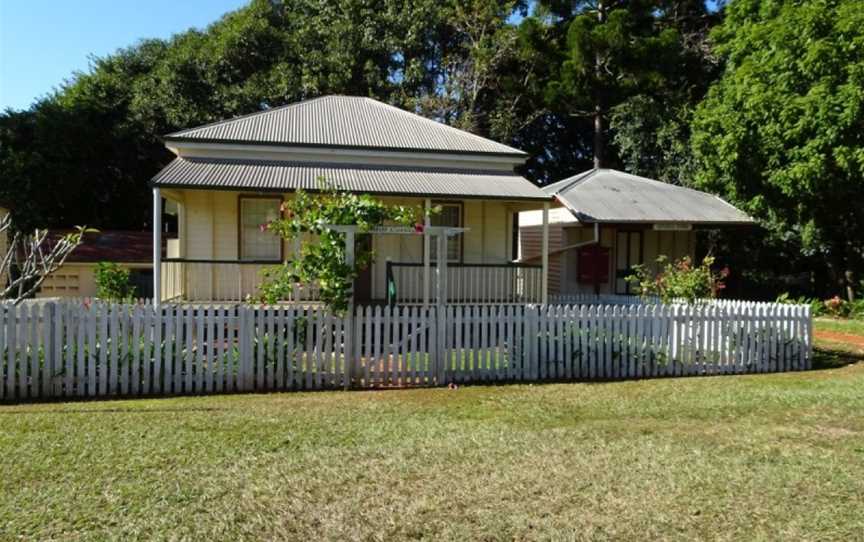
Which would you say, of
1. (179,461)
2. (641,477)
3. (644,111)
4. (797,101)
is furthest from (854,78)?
(179,461)

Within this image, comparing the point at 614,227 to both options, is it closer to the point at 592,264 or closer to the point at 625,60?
the point at 592,264

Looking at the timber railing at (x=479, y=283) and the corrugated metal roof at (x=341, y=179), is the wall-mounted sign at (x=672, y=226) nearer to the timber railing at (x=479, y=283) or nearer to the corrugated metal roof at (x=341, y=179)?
the corrugated metal roof at (x=341, y=179)

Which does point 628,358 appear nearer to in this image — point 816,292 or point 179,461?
point 179,461

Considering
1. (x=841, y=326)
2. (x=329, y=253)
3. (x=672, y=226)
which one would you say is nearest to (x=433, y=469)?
(x=329, y=253)

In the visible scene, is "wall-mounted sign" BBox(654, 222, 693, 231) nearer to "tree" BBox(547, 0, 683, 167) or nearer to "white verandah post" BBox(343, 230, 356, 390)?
"tree" BBox(547, 0, 683, 167)

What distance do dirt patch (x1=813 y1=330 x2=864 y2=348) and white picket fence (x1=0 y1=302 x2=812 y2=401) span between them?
4.76 m

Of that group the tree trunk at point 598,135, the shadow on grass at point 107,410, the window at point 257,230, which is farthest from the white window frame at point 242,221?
the tree trunk at point 598,135

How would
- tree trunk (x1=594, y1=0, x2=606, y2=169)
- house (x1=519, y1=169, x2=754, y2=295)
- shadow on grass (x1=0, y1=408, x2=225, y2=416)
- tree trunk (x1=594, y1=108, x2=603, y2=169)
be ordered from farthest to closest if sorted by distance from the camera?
tree trunk (x1=594, y1=108, x2=603, y2=169) < tree trunk (x1=594, y1=0, x2=606, y2=169) < house (x1=519, y1=169, x2=754, y2=295) < shadow on grass (x1=0, y1=408, x2=225, y2=416)

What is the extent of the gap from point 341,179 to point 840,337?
42.2 feet

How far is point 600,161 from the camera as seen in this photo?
102ft

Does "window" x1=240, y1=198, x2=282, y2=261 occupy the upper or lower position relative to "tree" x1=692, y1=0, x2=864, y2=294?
lower

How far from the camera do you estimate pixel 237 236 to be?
15.2m

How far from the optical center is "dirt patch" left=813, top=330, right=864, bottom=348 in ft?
49.8

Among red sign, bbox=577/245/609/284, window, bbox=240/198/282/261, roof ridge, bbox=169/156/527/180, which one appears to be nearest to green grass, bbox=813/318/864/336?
red sign, bbox=577/245/609/284
